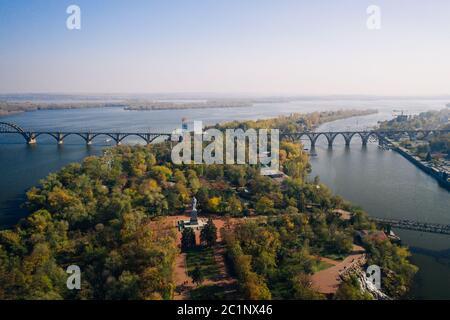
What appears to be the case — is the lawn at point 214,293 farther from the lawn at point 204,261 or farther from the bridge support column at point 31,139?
the bridge support column at point 31,139

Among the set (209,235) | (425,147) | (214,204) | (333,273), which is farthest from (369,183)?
(209,235)

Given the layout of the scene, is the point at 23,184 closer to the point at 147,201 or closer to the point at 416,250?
the point at 147,201

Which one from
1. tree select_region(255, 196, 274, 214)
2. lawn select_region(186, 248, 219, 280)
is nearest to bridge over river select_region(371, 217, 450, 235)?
tree select_region(255, 196, 274, 214)

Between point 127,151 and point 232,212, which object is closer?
point 232,212

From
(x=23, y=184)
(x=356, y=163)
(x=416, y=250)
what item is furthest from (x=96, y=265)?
(x=356, y=163)
